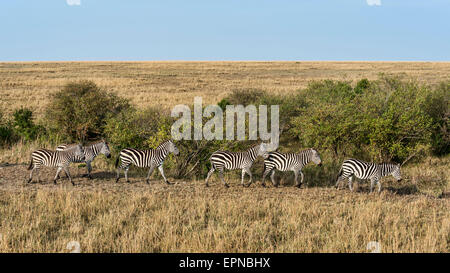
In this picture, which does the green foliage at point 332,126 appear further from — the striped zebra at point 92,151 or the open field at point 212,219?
the striped zebra at point 92,151

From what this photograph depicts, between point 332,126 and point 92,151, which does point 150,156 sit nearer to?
point 92,151

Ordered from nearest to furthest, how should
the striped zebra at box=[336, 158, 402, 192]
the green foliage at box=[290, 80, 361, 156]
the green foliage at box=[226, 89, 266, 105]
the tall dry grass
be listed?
the tall dry grass < the striped zebra at box=[336, 158, 402, 192] < the green foliage at box=[290, 80, 361, 156] < the green foliage at box=[226, 89, 266, 105]

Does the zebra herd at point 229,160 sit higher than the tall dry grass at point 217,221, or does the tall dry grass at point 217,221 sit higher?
the zebra herd at point 229,160

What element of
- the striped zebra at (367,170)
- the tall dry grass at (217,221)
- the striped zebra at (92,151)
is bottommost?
the tall dry grass at (217,221)

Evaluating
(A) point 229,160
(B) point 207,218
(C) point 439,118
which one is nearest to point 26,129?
(A) point 229,160

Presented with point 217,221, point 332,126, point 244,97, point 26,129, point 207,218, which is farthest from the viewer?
point 244,97

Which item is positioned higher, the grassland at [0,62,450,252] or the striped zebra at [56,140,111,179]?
the striped zebra at [56,140,111,179]

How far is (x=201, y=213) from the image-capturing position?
9375 mm

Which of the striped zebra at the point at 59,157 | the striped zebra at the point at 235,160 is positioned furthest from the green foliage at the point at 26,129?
the striped zebra at the point at 235,160

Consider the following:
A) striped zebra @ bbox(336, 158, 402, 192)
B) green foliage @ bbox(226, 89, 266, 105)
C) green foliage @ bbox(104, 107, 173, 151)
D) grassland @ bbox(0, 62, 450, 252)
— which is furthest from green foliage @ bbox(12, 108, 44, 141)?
striped zebra @ bbox(336, 158, 402, 192)

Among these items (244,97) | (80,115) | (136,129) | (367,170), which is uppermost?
(244,97)

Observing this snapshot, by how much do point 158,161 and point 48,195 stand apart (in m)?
3.48

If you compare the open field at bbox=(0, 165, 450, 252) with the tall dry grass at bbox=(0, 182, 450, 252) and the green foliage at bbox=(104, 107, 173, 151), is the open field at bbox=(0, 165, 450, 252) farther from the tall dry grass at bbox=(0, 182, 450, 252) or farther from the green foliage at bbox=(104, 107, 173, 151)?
the green foliage at bbox=(104, 107, 173, 151)

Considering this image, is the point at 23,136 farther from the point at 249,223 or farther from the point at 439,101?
the point at 439,101
